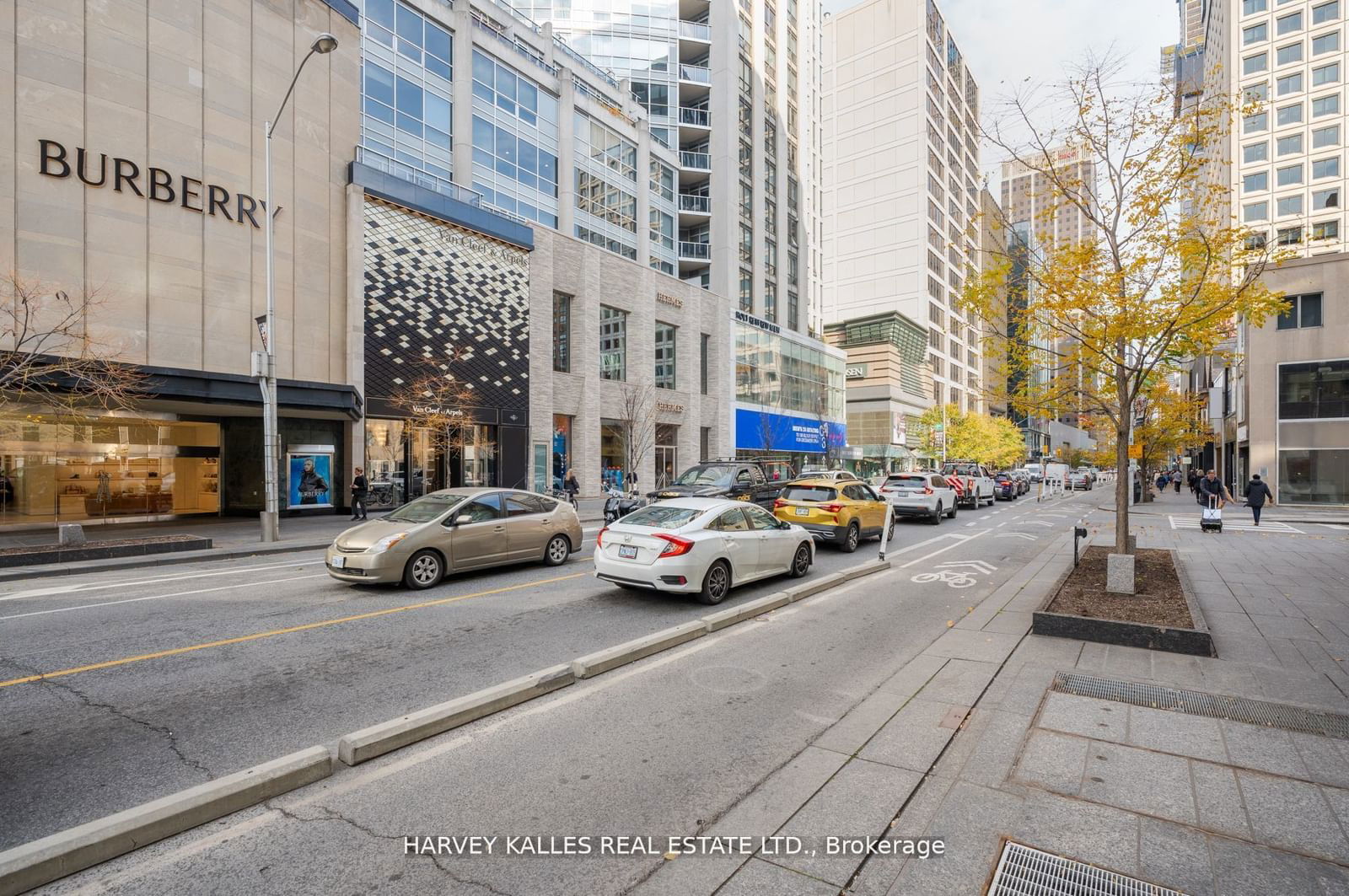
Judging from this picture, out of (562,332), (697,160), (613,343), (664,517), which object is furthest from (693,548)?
(697,160)

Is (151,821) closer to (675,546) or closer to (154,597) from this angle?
(675,546)

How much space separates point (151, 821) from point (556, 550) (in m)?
8.55

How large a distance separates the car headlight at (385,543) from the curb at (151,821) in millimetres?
5395

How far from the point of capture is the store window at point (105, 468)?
18266 millimetres

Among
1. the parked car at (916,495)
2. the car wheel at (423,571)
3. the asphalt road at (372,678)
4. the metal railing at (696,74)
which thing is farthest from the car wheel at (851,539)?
the metal railing at (696,74)

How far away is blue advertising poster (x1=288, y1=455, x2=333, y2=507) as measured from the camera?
22.0 m

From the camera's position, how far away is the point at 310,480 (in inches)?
882

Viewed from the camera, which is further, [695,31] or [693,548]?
[695,31]

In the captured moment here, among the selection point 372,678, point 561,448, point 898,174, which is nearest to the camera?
point 372,678

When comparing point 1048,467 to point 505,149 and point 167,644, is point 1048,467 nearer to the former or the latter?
point 505,149

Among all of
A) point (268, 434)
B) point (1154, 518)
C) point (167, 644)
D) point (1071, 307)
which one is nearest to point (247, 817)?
point (167, 644)

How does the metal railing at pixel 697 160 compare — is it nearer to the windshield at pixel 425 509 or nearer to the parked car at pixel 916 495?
the parked car at pixel 916 495

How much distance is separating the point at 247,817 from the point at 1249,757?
6.16m

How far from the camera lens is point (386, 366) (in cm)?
2323
